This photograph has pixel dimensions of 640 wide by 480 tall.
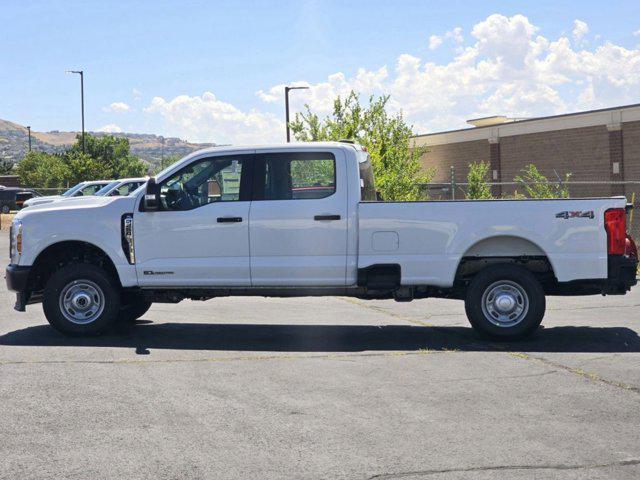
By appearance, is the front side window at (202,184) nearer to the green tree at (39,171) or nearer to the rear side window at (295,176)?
the rear side window at (295,176)

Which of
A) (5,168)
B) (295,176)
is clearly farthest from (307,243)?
(5,168)

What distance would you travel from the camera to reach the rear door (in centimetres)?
1071

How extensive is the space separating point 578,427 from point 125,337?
6.27m

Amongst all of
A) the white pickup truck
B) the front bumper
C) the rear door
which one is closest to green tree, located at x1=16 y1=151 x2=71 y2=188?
the front bumper

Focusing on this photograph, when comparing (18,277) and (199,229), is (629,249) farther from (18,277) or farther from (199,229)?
(18,277)

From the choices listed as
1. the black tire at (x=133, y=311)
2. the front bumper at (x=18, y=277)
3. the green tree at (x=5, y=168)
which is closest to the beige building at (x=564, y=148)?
the black tire at (x=133, y=311)

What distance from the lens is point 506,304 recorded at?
418 inches

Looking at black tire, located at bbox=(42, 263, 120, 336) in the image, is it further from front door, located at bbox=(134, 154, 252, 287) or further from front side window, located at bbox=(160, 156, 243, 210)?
front side window, located at bbox=(160, 156, 243, 210)

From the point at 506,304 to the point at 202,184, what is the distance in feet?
12.7

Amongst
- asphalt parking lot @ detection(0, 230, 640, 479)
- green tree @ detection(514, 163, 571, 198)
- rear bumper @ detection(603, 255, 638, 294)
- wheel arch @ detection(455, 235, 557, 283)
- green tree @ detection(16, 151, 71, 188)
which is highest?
green tree @ detection(16, 151, 71, 188)

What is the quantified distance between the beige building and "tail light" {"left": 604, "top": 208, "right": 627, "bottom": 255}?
21721mm

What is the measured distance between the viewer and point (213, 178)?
11086mm

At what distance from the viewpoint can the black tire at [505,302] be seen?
10500 mm

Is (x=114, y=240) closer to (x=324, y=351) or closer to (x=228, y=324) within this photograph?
(x=228, y=324)
